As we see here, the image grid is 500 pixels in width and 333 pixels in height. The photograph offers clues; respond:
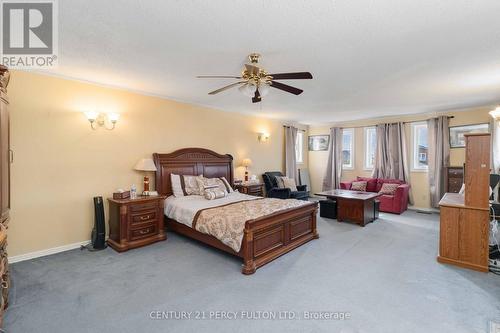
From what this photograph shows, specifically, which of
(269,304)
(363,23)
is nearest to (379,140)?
(363,23)

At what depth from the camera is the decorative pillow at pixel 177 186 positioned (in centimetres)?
462

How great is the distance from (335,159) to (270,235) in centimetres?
526

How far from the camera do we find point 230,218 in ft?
10.7

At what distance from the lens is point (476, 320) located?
6.89 ft

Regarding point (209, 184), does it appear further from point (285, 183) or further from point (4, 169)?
point (4, 169)

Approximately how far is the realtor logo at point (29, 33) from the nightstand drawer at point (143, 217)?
2.33 m

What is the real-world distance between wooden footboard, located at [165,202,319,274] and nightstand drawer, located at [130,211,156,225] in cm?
43

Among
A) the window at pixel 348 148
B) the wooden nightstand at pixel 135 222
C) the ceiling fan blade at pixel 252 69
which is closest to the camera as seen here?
the ceiling fan blade at pixel 252 69

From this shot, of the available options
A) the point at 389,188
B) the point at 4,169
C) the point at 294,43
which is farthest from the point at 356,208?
the point at 4,169

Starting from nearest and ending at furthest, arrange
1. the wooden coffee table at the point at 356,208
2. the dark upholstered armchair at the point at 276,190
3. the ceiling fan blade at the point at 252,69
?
the ceiling fan blade at the point at 252,69 < the wooden coffee table at the point at 356,208 < the dark upholstered armchair at the point at 276,190

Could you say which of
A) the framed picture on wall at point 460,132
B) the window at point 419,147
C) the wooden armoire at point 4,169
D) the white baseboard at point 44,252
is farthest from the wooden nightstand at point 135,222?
the framed picture on wall at point 460,132

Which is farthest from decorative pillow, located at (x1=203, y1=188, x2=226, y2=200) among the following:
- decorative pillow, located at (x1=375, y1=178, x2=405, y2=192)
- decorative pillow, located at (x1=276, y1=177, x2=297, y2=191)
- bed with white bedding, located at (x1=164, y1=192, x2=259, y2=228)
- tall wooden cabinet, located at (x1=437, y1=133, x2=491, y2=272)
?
decorative pillow, located at (x1=375, y1=178, x2=405, y2=192)

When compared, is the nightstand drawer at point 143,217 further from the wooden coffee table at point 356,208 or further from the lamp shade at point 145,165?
the wooden coffee table at point 356,208

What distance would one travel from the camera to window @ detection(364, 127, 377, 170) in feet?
24.1
